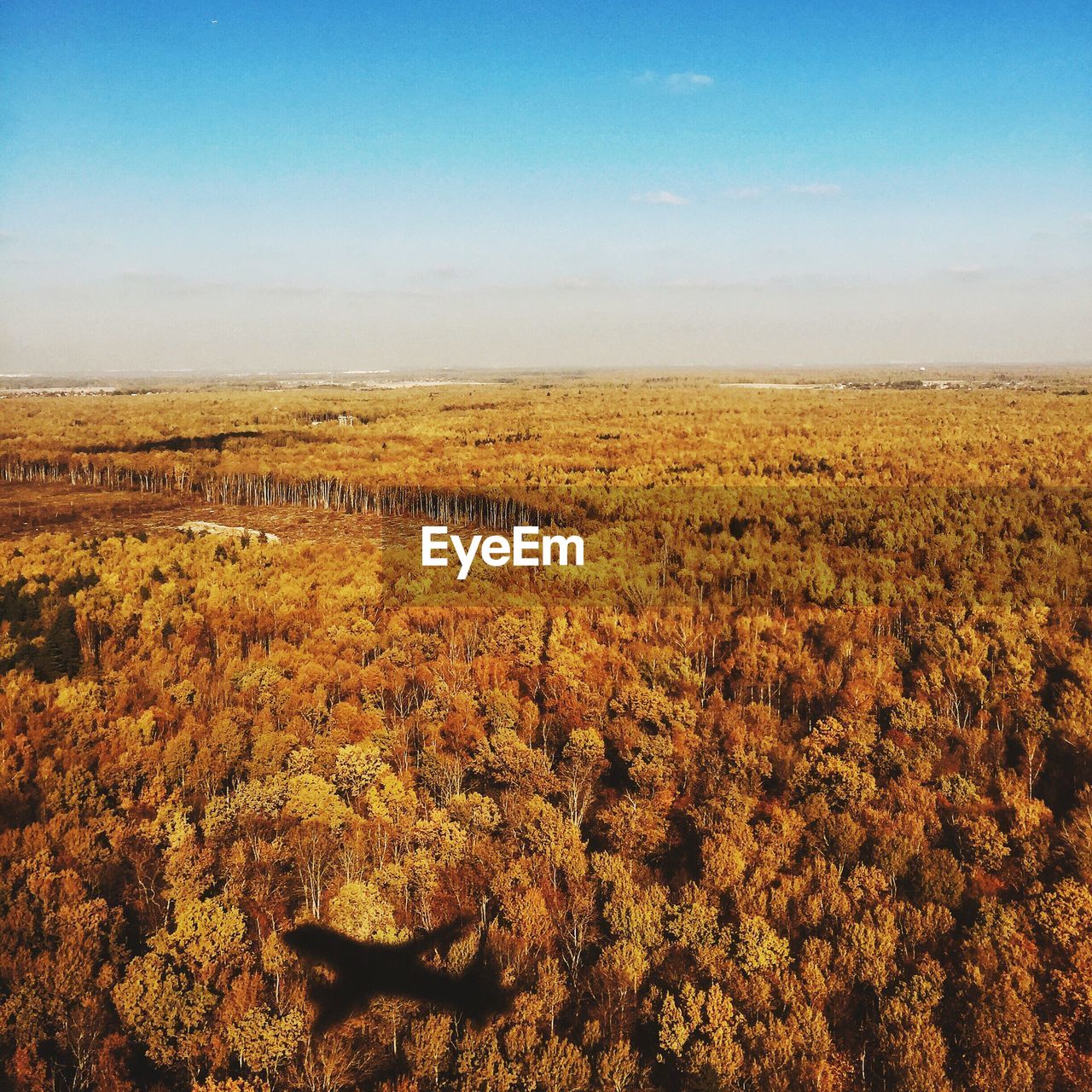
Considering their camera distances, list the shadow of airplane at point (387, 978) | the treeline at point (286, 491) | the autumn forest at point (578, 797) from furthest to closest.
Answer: the treeline at point (286, 491) → the shadow of airplane at point (387, 978) → the autumn forest at point (578, 797)

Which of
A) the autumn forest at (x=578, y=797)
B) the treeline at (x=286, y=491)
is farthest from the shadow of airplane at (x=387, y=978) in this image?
the treeline at (x=286, y=491)

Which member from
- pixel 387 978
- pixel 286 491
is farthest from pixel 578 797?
pixel 286 491

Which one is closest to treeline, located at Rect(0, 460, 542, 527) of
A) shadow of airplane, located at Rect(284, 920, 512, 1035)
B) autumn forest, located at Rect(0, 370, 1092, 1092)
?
autumn forest, located at Rect(0, 370, 1092, 1092)

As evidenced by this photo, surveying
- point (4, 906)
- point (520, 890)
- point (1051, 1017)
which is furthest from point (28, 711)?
point (1051, 1017)

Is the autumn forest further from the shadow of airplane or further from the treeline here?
the treeline

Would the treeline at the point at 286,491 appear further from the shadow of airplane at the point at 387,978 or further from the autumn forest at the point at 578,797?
the shadow of airplane at the point at 387,978

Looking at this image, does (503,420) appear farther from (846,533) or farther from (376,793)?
(376,793)

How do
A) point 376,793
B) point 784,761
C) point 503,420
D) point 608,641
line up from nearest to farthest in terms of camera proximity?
point 376,793
point 784,761
point 608,641
point 503,420
